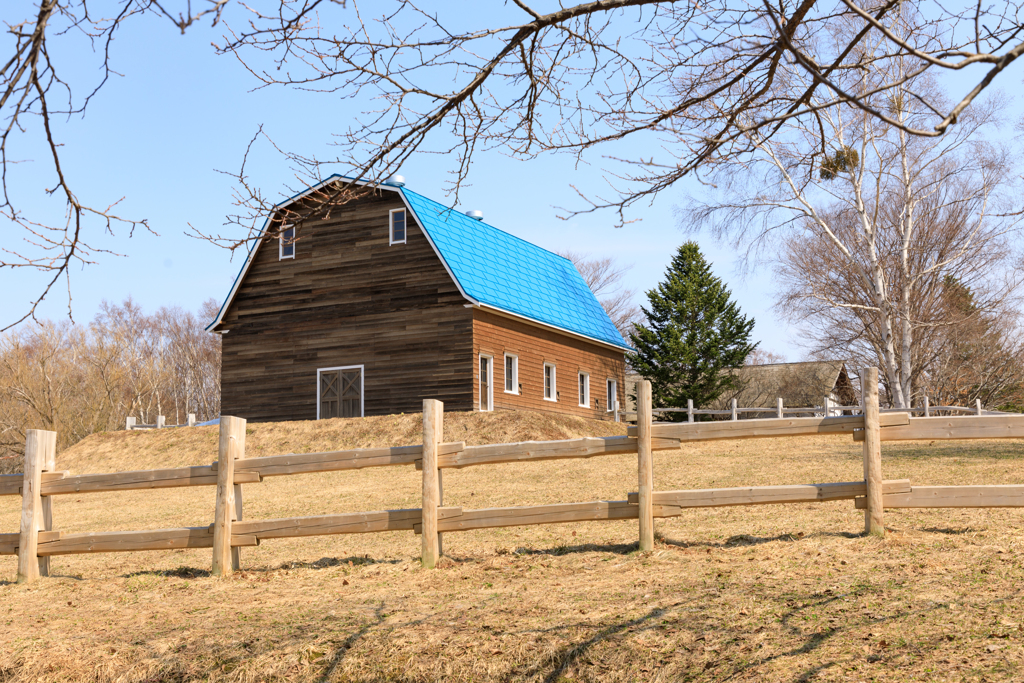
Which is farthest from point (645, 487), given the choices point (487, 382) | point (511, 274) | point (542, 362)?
point (511, 274)

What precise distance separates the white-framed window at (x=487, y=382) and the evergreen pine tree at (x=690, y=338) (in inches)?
576

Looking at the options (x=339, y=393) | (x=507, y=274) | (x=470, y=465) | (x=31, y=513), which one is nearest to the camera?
(x=470, y=465)

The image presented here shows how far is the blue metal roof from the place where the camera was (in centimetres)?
2531

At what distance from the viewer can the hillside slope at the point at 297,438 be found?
71.9 feet

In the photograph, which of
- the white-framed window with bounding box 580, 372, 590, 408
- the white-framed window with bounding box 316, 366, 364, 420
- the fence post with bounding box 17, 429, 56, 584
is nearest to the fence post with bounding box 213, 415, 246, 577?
the fence post with bounding box 17, 429, 56, 584

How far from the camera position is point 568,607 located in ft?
23.8

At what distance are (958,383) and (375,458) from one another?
4114 centimetres

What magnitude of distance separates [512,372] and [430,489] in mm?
17904

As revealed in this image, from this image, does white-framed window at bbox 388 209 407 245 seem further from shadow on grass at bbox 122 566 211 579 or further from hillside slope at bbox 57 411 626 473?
shadow on grass at bbox 122 566 211 579

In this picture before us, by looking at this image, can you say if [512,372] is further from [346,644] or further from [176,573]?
[346,644]

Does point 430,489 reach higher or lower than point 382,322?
lower

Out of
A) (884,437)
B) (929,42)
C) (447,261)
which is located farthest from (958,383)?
(929,42)

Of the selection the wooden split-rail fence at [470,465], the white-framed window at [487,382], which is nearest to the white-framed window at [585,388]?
the white-framed window at [487,382]

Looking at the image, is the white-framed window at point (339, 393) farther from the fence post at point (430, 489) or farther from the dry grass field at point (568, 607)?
the fence post at point (430, 489)
